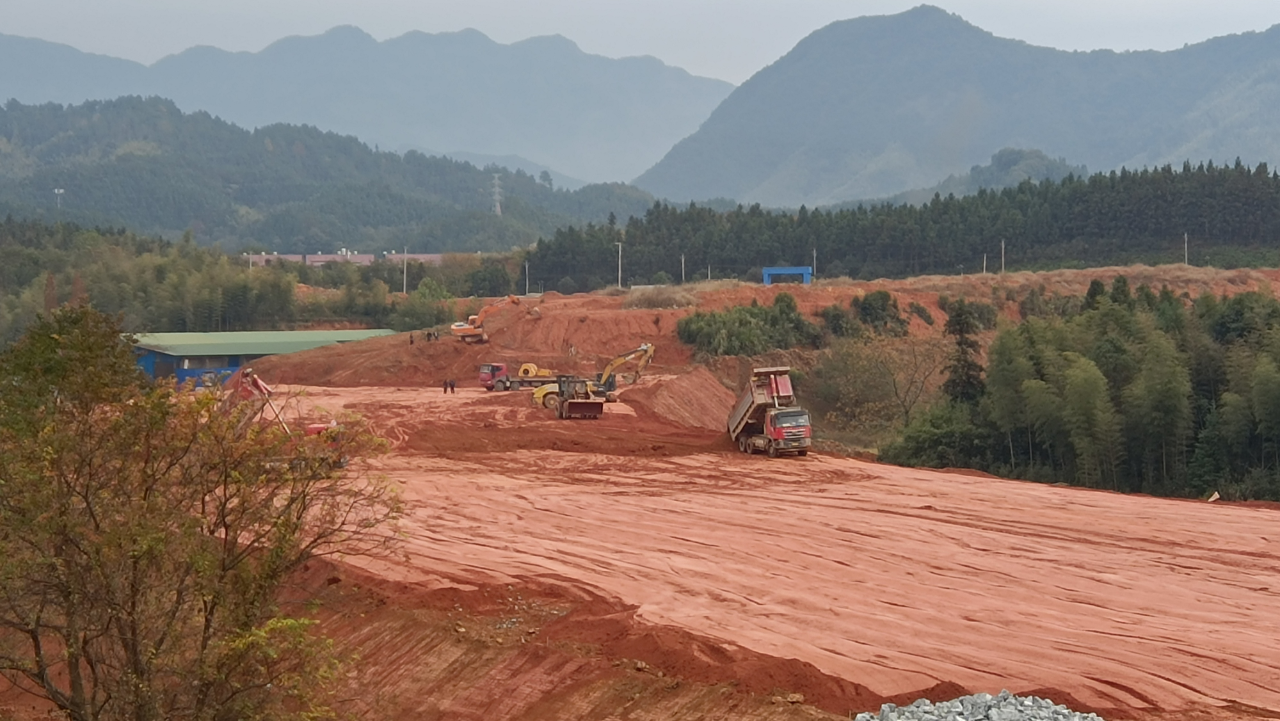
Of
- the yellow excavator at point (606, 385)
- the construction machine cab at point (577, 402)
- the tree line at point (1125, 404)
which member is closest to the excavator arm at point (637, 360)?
the yellow excavator at point (606, 385)

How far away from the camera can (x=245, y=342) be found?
73.9 meters

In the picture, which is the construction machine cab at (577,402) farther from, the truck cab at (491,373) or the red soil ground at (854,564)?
the truck cab at (491,373)

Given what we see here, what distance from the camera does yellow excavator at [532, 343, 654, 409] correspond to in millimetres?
47375

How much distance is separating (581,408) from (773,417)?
10183 millimetres

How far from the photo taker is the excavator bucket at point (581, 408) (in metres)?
44.9

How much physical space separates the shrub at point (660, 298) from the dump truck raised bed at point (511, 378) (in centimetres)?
1677

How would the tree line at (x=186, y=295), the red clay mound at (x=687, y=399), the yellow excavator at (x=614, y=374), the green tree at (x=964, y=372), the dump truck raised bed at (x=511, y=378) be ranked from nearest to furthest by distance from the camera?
the green tree at (x=964, y=372), the yellow excavator at (x=614, y=374), the red clay mound at (x=687, y=399), the dump truck raised bed at (x=511, y=378), the tree line at (x=186, y=295)

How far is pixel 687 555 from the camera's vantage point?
78.4ft

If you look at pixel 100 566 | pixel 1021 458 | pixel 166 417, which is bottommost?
pixel 1021 458

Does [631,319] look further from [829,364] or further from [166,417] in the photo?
[166,417]

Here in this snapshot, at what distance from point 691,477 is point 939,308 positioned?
4390 centimetres

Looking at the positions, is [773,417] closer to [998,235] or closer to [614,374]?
[614,374]

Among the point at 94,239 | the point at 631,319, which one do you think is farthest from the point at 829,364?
the point at 94,239

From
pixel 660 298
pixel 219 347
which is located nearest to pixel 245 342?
pixel 219 347
